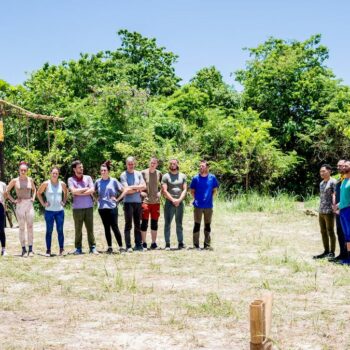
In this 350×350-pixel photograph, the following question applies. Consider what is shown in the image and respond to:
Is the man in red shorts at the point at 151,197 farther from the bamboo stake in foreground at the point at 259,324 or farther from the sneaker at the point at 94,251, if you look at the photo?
the bamboo stake in foreground at the point at 259,324

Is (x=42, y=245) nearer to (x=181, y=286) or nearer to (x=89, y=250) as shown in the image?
(x=89, y=250)

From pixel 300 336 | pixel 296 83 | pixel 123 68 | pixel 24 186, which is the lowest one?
pixel 300 336

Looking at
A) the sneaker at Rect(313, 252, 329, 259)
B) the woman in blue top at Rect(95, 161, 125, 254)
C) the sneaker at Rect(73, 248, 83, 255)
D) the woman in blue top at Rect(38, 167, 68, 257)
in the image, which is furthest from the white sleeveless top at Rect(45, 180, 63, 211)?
the sneaker at Rect(313, 252, 329, 259)

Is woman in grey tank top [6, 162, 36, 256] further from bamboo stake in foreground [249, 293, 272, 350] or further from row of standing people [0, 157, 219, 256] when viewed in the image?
bamboo stake in foreground [249, 293, 272, 350]

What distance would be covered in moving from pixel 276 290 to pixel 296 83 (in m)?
18.5

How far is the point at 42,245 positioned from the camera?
10461mm

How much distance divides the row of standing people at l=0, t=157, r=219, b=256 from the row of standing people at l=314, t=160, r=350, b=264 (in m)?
2.01

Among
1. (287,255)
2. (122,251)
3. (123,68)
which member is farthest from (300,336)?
(123,68)

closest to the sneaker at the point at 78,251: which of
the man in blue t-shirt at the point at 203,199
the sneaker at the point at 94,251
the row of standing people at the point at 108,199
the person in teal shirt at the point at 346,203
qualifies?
the row of standing people at the point at 108,199

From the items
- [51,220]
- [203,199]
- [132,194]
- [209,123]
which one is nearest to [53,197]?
[51,220]

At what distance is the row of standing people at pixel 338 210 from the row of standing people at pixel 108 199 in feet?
6.60

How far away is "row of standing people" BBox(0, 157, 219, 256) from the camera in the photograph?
9070 mm

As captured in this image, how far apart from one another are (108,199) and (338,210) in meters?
3.77

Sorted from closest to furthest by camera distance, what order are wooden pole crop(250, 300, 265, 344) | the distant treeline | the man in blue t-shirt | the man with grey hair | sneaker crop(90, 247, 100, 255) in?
wooden pole crop(250, 300, 265, 344)
sneaker crop(90, 247, 100, 255)
the man with grey hair
the man in blue t-shirt
the distant treeline
